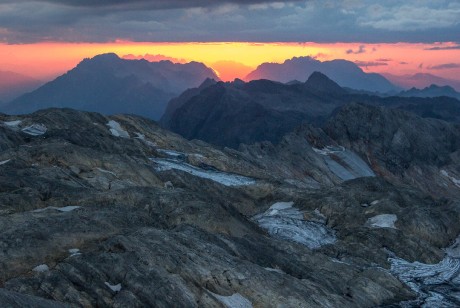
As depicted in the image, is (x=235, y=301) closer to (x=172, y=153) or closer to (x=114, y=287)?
(x=114, y=287)

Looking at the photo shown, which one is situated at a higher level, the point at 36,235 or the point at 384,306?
the point at 36,235

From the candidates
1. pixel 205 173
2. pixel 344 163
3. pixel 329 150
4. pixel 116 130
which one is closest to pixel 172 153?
pixel 205 173

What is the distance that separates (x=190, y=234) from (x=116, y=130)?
211ft

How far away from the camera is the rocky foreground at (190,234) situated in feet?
115

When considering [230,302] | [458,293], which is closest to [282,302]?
[230,302]

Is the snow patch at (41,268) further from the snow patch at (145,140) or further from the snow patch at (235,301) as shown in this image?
the snow patch at (145,140)

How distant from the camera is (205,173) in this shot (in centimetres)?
8906

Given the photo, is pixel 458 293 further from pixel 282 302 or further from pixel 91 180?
pixel 91 180

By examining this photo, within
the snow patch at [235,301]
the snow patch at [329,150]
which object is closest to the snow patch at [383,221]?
the snow patch at [235,301]

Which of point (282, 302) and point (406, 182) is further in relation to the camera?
point (406, 182)

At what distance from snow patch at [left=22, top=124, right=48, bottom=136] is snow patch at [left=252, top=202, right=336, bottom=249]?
37.6 meters

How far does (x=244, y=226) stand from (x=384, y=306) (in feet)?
50.1

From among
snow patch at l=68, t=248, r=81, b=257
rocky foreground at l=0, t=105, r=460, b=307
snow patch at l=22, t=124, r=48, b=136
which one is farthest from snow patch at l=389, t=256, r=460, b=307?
snow patch at l=22, t=124, r=48, b=136

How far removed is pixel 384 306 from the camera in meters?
45.7
